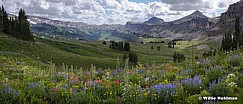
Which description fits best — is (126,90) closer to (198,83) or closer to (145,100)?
(145,100)

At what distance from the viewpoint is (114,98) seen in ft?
28.1

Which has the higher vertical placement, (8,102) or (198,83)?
(198,83)

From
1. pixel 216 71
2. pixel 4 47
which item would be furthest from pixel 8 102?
pixel 4 47

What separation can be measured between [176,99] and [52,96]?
451cm

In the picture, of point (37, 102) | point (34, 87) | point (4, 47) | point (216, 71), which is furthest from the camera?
point (4, 47)

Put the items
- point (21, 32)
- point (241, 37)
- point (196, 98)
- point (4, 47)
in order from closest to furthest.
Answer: point (196, 98)
point (4, 47)
point (241, 37)
point (21, 32)

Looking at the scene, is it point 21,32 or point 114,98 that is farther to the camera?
point 21,32

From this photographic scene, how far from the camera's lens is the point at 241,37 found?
91.6 meters

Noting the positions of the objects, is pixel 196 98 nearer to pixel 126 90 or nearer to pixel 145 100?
pixel 145 100

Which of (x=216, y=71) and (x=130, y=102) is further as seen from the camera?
(x=216, y=71)

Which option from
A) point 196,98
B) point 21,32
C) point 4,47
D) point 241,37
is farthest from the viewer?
point 21,32

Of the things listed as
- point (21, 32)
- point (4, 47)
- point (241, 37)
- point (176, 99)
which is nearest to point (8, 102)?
point (176, 99)

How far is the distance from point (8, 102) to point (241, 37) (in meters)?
97.0

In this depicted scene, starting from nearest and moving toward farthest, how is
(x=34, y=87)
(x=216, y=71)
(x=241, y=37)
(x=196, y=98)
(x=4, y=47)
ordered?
1. (x=196, y=98)
2. (x=34, y=87)
3. (x=216, y=71)
4. (x=4, y=47)
5. (x=241, y=37)
